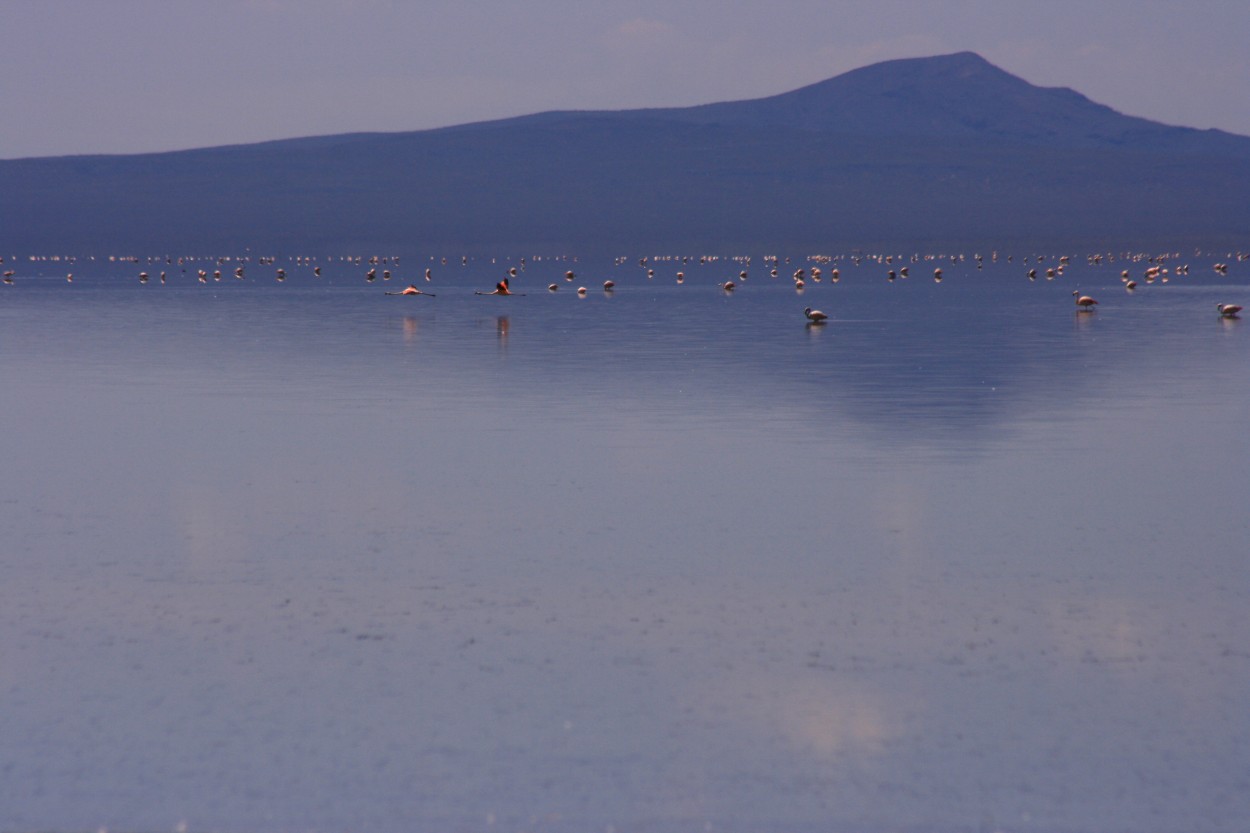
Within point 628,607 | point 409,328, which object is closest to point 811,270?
point 409,328

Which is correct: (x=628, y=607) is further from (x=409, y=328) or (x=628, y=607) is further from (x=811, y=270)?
(x=811, y=270)

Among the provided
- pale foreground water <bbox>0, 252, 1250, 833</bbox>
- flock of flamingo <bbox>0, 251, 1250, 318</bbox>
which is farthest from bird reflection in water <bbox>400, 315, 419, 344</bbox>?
pale foreground water <bbox>0, 252, 1250, 833</bbox>

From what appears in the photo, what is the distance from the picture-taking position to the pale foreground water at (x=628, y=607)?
8125 millimetres

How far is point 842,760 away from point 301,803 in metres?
2.67

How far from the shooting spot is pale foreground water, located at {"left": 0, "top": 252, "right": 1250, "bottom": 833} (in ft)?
26.7

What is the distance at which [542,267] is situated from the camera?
366 ft

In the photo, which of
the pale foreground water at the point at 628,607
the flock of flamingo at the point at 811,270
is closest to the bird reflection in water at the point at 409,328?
the flock of flamingo at the point at 811,270

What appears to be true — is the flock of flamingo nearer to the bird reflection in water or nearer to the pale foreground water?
the bird reflection in water

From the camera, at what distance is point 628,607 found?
11.5m

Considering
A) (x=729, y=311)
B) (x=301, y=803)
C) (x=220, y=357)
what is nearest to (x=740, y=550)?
(x=301, y=803)

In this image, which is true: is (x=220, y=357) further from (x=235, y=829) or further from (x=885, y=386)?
(x=235, y=829)

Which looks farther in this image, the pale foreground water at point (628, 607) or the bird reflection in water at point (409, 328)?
the bird reflection in water at point (409, 328)

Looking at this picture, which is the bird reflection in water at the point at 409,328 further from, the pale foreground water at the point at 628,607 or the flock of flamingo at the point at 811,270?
the pale foreground water at the point at 628,607

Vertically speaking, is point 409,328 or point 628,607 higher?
point 628,607
